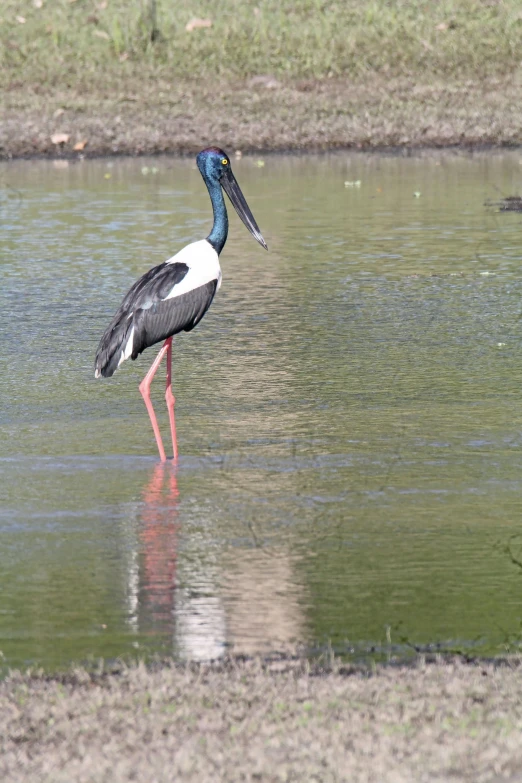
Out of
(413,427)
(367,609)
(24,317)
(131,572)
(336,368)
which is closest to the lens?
(367,609)

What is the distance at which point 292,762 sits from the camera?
427 centimetres

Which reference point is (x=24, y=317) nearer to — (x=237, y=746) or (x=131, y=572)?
(x=131, y=572)

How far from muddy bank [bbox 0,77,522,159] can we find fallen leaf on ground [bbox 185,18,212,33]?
294 cm

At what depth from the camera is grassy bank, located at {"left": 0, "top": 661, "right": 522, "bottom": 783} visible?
421 centimetres

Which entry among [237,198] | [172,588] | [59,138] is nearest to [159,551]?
[172,588]

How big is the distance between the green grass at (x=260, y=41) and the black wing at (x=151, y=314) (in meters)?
19.2

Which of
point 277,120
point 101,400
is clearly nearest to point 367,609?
point 101,400

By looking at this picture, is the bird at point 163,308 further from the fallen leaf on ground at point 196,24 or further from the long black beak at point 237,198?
the fallen leaf on ground at point 196,24

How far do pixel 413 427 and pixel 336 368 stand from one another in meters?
1.71

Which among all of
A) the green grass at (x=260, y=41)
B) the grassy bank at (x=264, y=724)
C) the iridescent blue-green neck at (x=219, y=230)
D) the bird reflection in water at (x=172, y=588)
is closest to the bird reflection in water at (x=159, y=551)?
the bird reflection in water at (x=172, y=588)

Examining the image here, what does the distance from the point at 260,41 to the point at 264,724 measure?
2565 cm

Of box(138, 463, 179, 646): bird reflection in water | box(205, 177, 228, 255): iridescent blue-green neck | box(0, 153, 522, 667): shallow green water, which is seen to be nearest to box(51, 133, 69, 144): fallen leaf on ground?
box(0, 153, 522, 667): shallow green water

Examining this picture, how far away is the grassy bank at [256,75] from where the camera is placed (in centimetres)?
A: 2409

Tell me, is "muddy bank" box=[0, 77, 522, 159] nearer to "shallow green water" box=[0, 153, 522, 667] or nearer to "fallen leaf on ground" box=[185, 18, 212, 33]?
"fallen leaf on ground" box=[185, 18, 212, 33]
